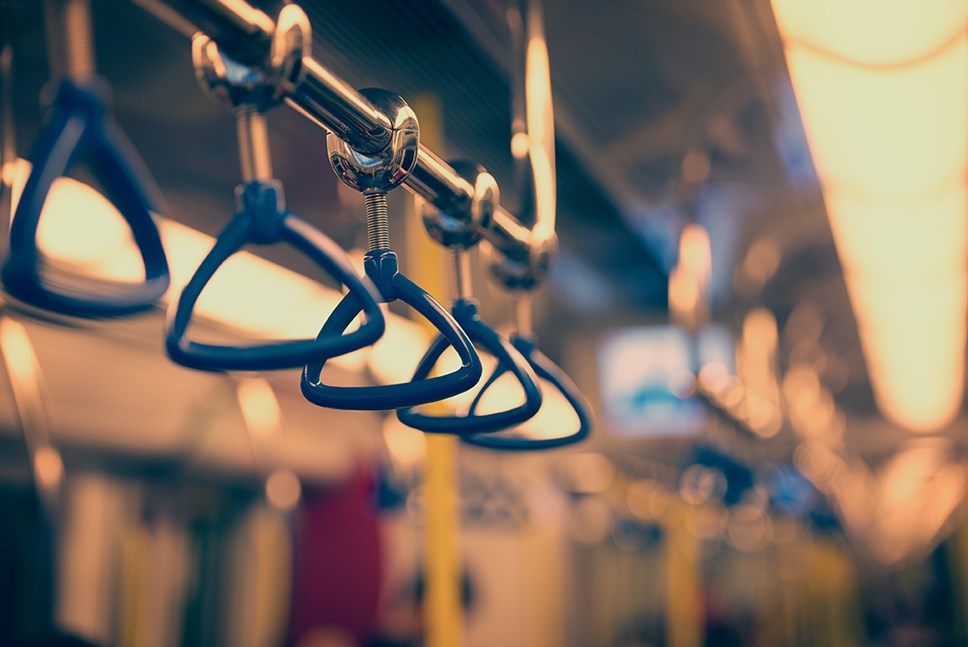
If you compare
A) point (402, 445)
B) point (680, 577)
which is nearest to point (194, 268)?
point (402, 445)

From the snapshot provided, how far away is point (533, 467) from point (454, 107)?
4079 millimetres

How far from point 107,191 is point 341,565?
388 cm

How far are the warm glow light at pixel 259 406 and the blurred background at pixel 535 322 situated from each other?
0.02 m

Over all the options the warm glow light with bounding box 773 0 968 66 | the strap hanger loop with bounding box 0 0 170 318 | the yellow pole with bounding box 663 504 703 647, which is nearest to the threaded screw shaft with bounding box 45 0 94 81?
the strap hanger loop with bounding box 0 0 170 318

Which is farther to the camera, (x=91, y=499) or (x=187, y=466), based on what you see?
(x=187, y=466)

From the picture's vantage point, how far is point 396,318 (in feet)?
15.6

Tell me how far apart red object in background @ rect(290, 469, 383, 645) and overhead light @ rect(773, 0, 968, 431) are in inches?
94.0

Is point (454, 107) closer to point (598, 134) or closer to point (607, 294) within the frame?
point (598, 134)

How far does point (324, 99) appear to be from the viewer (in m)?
0.87

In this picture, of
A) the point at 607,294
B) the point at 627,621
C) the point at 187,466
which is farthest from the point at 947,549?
the point at 187,466

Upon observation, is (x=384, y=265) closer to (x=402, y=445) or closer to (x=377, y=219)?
(x=377, y=219)

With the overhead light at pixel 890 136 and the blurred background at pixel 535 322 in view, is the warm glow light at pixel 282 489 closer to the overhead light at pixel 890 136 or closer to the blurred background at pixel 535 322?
the blurred background at pixel 535 322

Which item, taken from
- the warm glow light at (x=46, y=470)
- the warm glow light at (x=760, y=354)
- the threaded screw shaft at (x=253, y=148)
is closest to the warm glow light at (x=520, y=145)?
the threaded screw shaft at (x=253, y=148)

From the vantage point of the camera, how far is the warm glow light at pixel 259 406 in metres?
3.57
